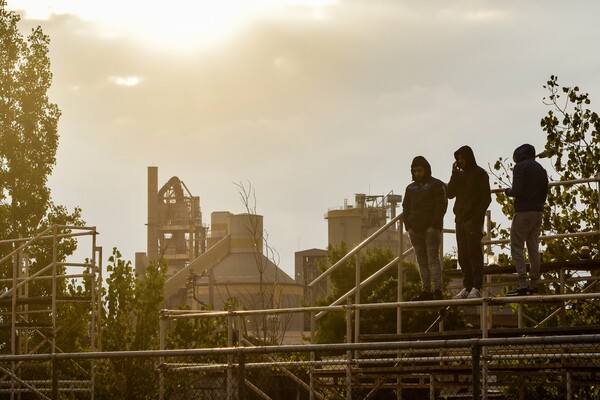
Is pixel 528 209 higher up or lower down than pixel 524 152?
lower down

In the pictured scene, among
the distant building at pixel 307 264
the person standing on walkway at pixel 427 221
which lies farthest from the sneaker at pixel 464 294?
the distant building at pixel 307 264

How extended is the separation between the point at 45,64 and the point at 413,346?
94.8ft

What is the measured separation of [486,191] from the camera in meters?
13.7

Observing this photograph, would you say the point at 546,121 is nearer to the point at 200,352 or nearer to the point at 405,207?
the point at 405,207

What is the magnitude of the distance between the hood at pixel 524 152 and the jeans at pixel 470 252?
880 millimetres

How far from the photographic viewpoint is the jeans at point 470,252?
44.7ft

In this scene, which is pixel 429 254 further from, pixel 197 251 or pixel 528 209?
pixel 197 251

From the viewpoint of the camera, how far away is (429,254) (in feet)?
46.3

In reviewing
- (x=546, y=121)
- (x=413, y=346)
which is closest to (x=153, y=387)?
(x=546, y=121)

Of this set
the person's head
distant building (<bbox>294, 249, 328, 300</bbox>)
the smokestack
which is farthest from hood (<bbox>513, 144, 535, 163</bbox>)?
the smokestack

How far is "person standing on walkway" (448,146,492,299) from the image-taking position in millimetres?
13625

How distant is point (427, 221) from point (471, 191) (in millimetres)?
748

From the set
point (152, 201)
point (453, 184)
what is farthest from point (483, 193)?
point (152, 201)

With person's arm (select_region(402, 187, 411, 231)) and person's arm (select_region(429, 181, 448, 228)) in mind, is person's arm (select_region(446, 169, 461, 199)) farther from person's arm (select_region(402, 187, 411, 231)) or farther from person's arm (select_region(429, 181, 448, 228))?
person's arm (select_region(402, 187, 411, 231))
